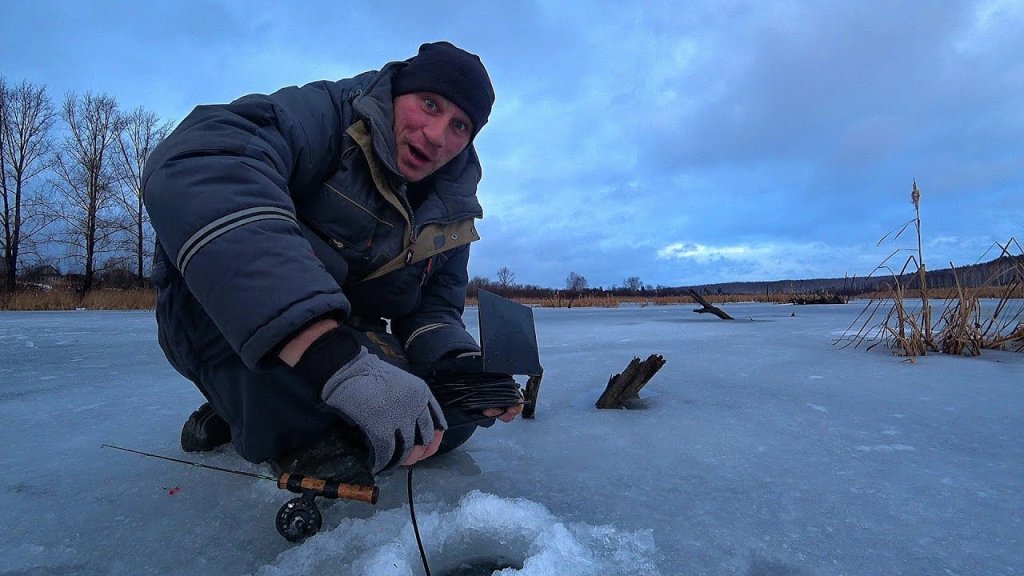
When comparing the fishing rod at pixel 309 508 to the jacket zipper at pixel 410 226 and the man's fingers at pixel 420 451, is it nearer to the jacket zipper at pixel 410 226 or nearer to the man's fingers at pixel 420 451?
the man's fingers at pixel 420 451

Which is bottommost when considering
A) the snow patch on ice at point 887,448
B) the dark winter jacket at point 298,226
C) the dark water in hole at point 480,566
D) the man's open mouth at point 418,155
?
the dark water in hole at point 480,566

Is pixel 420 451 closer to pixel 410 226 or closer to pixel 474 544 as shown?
pixel 474 544

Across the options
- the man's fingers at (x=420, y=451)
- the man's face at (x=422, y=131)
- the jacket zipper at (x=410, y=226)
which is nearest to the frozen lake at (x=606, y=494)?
the man's fingers at (x=420, y=451)

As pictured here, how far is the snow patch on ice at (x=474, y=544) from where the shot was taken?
900 mm

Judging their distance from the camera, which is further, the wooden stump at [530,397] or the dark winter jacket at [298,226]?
the wooden stump at [530,397]

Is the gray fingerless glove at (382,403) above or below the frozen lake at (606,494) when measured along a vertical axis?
above

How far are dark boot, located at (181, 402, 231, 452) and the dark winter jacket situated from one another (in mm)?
236

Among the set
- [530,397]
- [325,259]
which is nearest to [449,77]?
[325,259]

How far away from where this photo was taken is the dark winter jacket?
873 millimetres

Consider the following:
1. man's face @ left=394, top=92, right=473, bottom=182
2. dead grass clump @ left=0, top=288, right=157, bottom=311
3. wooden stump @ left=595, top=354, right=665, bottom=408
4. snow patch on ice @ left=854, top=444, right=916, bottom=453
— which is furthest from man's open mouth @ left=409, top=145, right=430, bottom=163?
dead grass clump @ left=0, top=288, right=157, bottom=311

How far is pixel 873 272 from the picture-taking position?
346cm

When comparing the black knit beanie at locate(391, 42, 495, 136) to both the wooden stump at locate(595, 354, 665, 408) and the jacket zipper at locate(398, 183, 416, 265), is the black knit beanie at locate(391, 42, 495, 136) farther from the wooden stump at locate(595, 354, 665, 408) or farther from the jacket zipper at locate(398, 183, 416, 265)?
the wooden stump at locate(595, 354, 665, 408)

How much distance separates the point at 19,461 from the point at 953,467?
261 cm

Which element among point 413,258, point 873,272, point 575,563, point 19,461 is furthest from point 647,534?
point 873,272
